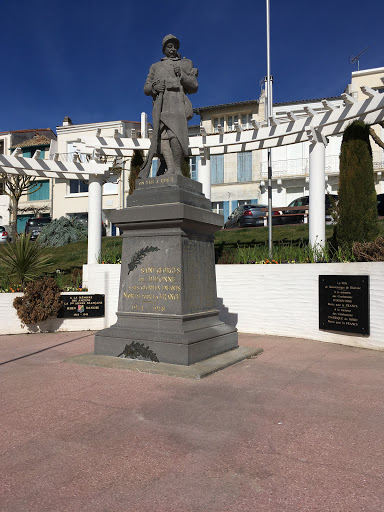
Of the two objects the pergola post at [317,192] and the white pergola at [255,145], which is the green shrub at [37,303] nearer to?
the white pergola at [255,145]

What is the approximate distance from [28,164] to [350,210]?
942 centimetres

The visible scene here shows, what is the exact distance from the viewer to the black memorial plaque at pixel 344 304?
8.66 meters

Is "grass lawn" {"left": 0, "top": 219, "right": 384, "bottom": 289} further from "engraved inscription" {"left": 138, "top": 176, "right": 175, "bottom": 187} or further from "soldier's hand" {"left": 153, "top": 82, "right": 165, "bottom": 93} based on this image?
"soldier's hand" {"left": 153, "top": 82, "right": 165, "bottom": 93}

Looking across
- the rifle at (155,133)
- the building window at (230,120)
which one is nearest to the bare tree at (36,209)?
the building window at (230,120)

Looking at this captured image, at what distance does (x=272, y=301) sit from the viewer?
10305 mm

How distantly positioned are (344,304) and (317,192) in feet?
12.8

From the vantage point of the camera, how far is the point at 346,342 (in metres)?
9.03

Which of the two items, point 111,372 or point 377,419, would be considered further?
point 111,372

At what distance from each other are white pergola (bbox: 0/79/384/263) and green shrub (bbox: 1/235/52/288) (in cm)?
216

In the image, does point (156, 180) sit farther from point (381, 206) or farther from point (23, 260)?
point (381, 206)

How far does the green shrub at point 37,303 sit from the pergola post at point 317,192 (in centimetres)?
678

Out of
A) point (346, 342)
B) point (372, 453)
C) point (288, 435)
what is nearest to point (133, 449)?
point (288, 435)

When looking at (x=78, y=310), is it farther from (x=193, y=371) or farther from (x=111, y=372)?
(x=193, y=371)

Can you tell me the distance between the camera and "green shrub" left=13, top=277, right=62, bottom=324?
→ 35.1 feet
